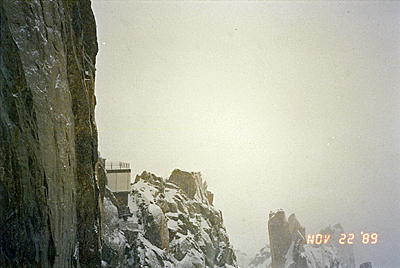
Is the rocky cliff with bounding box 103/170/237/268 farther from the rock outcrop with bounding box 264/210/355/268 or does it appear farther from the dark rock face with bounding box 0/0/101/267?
the dark rock face with bounding box 0/0/101/267

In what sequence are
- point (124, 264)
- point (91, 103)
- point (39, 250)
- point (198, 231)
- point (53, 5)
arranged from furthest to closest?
1. point (198, 231)
2. point (124, 264)
3. point (91, 103)
4. point (53, 5)
5. point (39, 250)

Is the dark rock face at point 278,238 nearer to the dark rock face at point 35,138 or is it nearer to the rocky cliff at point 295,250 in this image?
the rocky cliff at point 295,250

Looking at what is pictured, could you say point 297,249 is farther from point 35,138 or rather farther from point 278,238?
point 35,138

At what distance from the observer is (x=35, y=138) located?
1.95 m

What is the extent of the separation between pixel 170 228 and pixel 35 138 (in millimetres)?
1509

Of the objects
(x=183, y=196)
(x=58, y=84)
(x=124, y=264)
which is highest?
(x=58, y=84)

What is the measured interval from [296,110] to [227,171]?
861 millimetres

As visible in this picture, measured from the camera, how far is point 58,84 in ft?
6.91

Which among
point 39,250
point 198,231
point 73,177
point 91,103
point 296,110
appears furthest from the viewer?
point 296,110

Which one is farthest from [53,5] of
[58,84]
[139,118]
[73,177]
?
[139,118]

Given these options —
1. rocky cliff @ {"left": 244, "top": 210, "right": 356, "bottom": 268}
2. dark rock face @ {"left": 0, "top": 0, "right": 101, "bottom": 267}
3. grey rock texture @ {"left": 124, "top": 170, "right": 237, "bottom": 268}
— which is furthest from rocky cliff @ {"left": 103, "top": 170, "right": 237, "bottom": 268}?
dark rock face @ {"left": 0, "top": 0, "right": 101, "bottom": 267}

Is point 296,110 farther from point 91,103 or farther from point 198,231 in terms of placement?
point 91,103

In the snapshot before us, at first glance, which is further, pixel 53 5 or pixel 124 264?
pixel 124 264

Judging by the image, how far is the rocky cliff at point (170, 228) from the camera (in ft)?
9.67
